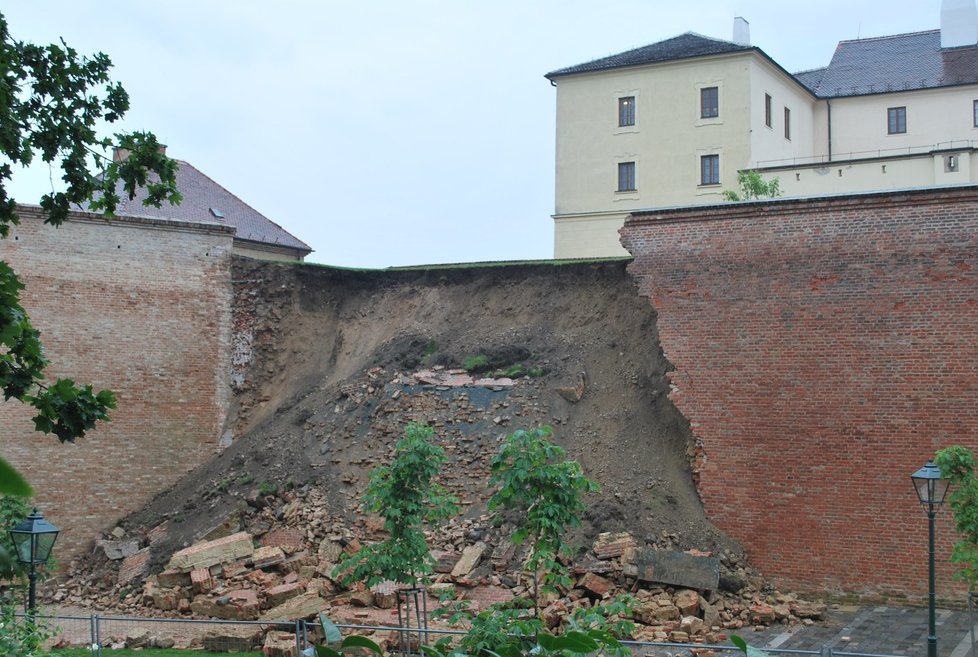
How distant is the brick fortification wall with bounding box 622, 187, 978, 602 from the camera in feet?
53.8

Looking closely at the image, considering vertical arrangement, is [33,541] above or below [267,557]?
above

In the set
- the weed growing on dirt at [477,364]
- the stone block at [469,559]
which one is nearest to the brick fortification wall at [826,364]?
the stone block at [469,559]

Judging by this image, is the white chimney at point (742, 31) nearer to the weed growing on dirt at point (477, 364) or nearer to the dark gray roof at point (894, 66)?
the dark gray roof at point (894, 66)

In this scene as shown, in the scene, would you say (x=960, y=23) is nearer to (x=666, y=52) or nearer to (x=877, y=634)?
(x=666, y=52)

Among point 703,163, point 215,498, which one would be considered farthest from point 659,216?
point 703,163

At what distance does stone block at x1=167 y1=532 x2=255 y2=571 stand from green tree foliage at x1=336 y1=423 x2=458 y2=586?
528cm

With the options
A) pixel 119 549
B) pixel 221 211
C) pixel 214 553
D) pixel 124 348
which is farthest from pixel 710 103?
pixel 119 549

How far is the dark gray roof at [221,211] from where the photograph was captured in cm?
2620

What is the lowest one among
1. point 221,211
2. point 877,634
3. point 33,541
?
point 877,634

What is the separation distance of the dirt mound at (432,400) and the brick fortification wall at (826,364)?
3.37 feet

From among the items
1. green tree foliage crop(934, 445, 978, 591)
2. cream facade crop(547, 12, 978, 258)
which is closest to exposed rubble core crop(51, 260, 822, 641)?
green tree foliage crop(934, 445, 978, 591)

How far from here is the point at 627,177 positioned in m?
33.4

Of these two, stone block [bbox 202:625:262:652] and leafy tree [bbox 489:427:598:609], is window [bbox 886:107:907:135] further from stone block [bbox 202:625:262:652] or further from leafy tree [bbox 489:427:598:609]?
stone block [bbox 202:625:262:652]

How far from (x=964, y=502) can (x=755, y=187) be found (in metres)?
15.7
